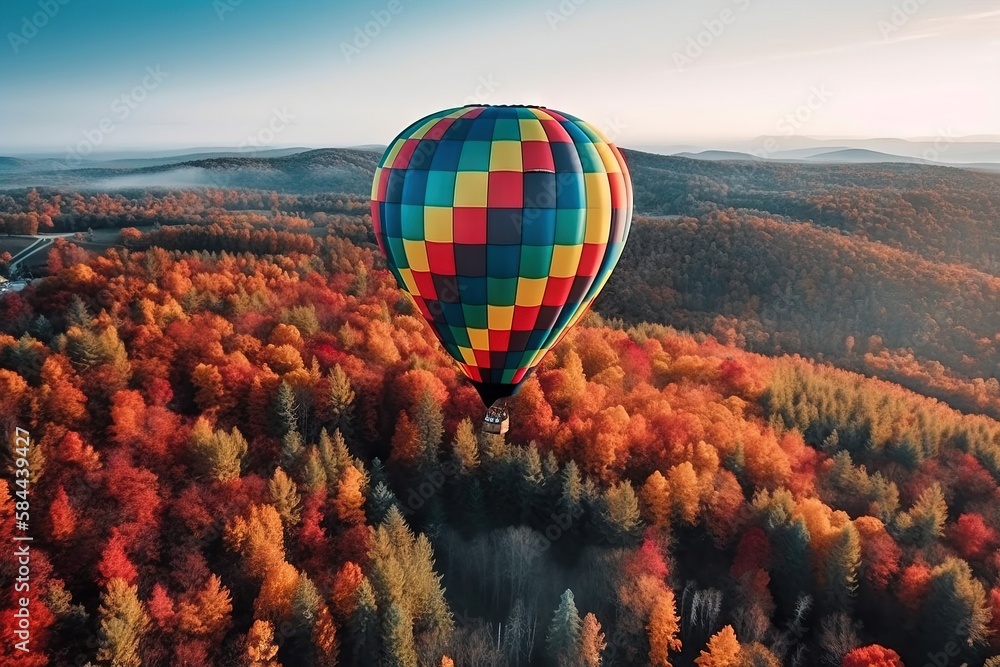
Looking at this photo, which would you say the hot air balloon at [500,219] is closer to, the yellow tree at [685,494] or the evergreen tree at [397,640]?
the evergreen tree at [397,640]

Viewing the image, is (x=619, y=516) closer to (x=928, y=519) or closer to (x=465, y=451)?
(x=465, y=451)

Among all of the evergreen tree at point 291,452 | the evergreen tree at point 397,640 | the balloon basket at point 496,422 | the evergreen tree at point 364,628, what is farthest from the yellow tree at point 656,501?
the evergreen tree at point 291,452

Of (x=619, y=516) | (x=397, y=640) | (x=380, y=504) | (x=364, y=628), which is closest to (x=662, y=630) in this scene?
(x=619, y=516)

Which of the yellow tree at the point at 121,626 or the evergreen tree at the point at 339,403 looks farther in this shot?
the evergreen tree at the point at 339,403

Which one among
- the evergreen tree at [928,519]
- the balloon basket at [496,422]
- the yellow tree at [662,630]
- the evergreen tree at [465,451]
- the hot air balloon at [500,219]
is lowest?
the yellow tree at [662,630]

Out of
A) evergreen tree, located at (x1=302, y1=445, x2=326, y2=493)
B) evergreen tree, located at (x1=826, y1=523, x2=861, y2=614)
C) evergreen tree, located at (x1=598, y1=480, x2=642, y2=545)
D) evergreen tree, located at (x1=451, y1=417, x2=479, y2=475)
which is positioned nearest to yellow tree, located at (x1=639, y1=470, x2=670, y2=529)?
evergreen tree, located at (x1=598, y1=480, x2=642, y2=545)

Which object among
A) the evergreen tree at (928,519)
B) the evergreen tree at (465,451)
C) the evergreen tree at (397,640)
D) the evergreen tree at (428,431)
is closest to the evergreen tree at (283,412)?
the evergreen tree at (428,431)

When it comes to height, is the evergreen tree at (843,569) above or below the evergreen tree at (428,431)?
below

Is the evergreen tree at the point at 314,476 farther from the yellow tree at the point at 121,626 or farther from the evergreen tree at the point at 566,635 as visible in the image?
the evergreen tree at the point at 566,635

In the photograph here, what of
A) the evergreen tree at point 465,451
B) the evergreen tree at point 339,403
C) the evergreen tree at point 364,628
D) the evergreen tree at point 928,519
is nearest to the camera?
the evergreen tree at point 364,628

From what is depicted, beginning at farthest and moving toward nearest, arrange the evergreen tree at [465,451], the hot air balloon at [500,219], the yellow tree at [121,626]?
the evergreen tree at [465,451]
the yellow tree at [121,626]
the hot air balloon at [500,219]
